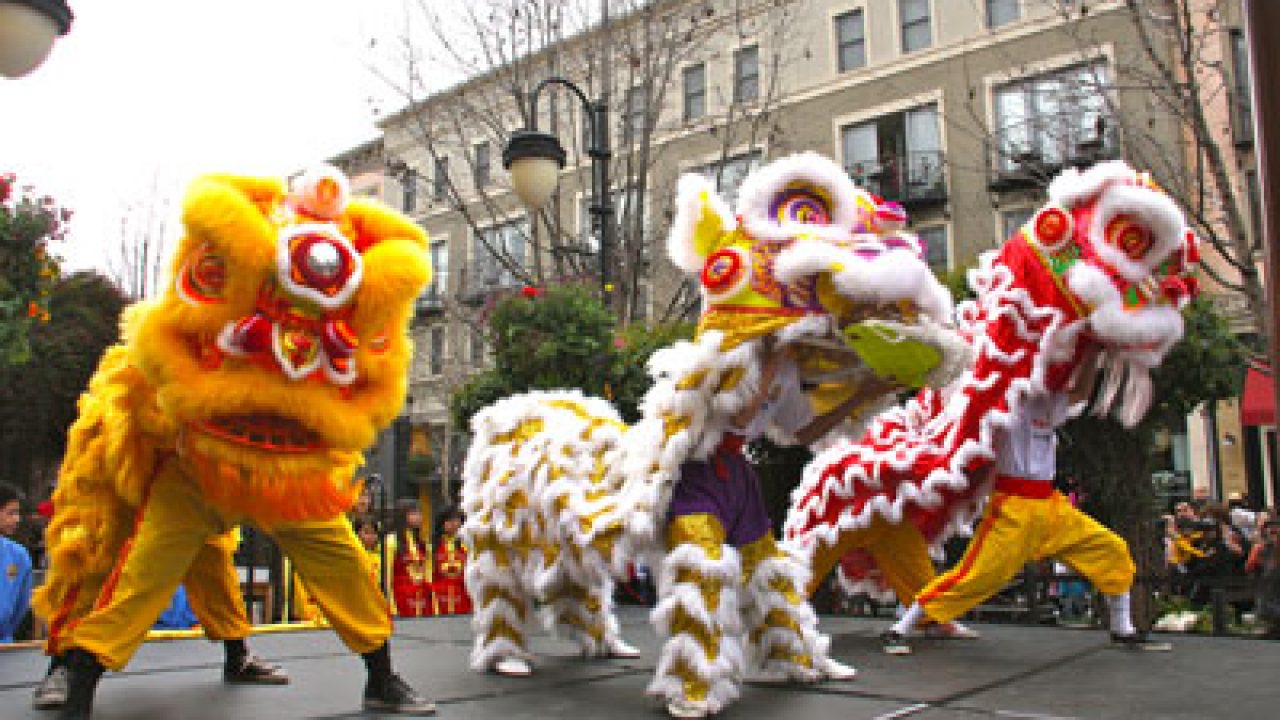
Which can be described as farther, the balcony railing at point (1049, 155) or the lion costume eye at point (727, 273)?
the balcony railing at point (1049, 155)

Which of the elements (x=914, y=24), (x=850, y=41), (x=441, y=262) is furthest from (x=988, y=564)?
(x=441, y=262)

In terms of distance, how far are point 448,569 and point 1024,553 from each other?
541 centimetres

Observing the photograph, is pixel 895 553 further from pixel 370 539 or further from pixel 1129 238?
pixel 370 539

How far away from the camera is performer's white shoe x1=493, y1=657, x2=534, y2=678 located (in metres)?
4.02

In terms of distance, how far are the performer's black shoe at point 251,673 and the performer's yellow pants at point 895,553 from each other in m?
2.48

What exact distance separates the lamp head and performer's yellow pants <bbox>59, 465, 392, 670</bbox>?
12.8ft

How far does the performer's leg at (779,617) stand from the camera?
3.63 m

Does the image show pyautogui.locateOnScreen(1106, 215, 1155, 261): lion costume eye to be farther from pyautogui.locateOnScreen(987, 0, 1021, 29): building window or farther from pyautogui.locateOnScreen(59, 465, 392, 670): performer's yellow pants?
pyautogui.locateOnScreen(987, 0, 1021, 29): building window

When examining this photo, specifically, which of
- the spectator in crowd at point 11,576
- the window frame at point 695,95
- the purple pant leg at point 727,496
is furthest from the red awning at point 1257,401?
the spectator in crowd at point 11,576

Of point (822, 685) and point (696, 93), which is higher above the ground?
point (696, 93)

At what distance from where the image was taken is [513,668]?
13.2ft

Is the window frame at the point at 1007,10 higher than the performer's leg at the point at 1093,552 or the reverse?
higher

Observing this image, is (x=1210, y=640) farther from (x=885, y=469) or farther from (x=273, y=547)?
(x=273, y=547)

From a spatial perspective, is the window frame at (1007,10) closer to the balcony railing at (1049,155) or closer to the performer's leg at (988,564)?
the balcony railing at (1049,155)
